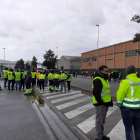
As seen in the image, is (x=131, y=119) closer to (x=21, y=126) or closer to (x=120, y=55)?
(x=21, y=126)

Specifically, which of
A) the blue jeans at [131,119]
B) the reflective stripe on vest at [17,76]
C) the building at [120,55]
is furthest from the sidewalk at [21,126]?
the building at [120,55]

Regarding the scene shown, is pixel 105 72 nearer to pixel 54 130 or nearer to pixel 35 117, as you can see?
pixel 54 130

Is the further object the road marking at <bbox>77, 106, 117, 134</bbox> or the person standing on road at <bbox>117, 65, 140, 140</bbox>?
the road marking at <bbox>77, 106, 117, 134</bbox>

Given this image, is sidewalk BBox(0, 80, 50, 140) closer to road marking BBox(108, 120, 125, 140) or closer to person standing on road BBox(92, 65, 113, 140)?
person standing on road BBox(92, 65, 113, 140)

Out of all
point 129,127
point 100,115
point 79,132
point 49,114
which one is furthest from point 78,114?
point 129,127

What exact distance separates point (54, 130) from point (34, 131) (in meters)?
0.58

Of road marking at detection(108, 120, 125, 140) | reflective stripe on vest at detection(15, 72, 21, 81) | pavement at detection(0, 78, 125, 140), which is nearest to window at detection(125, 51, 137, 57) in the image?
reflective stripe on vest at detection(15, 72, 21, 81)

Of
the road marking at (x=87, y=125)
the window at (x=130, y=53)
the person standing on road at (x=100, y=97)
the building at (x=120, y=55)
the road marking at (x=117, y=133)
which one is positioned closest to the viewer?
the person standing on road at (x=100, y=97)

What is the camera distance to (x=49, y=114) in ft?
24.5

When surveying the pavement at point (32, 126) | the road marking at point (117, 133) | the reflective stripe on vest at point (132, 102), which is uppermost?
the reflective stripe on vest at point (132, 102)

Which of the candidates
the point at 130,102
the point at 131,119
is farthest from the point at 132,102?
the point at 131,119

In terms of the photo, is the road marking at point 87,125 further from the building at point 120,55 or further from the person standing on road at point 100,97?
the building at point 120,55

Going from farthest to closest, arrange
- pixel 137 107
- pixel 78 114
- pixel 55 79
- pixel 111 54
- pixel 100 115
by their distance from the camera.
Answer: pixel 111 54 → pixel 55 79 → pixel 78 114 → pixel 100 115 → pixel 137 107

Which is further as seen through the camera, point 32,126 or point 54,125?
point 54,125
